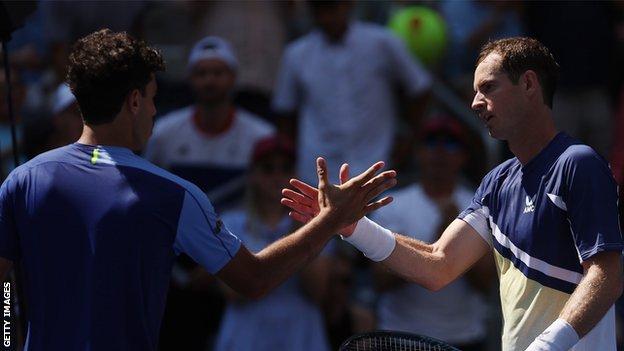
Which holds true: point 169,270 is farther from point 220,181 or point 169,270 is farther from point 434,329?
point 220,181

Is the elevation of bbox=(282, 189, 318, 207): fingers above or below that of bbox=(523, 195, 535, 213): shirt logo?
below

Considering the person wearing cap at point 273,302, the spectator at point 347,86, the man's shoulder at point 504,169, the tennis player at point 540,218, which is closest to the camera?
the tennis player at point 540,218

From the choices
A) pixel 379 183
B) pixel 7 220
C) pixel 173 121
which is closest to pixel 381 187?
pixel 379 183

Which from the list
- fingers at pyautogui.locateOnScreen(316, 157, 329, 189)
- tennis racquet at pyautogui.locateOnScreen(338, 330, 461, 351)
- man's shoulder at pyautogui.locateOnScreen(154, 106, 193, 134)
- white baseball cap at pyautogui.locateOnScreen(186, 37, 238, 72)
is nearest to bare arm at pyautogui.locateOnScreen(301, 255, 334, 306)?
man's shoulder at pyautogui.locateOnScreen(154, 106, 193, 134)

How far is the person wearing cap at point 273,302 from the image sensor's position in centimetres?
718

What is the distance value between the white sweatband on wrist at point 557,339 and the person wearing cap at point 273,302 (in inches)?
128

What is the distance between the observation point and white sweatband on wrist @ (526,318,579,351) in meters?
3.93

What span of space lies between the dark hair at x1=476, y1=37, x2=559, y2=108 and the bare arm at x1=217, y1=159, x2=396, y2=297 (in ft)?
1.77

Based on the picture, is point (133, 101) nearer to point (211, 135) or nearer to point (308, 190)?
point (308, 190)

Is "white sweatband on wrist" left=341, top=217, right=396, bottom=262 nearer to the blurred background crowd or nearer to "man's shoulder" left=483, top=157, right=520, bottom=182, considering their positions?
"man's shoulder" left=483, top=157, right=520, bottom=182

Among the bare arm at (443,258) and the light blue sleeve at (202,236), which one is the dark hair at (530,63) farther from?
the light blue sleeve at (202,236)

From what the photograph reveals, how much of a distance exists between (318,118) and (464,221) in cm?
359

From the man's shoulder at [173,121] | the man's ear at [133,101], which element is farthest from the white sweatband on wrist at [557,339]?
the man's shoulder at [173,121]

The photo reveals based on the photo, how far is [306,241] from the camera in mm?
4289
